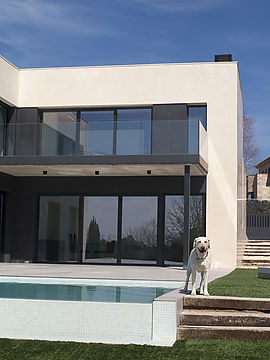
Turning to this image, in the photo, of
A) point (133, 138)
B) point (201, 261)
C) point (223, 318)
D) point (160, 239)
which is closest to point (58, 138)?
point (133, 138)

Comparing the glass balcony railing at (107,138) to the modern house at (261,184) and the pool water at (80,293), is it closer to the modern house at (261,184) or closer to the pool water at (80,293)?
the pool water at (80,293)

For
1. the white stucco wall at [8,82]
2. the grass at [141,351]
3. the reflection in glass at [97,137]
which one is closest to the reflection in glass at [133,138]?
Result: the reflection in glass at [97,137]

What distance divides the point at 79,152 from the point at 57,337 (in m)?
8.72

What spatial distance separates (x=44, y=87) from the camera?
17359 millimetres

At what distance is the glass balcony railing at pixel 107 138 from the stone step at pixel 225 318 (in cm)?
808

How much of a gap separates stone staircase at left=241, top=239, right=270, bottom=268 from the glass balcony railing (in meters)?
4.16

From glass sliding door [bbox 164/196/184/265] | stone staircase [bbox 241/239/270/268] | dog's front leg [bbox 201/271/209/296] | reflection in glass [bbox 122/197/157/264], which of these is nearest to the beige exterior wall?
stone staircase [bbox 241/239/270/268]

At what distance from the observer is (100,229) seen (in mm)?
16812

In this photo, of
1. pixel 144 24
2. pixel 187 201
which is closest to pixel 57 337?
pixel 187 201

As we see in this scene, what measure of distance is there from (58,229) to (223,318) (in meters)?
11.3

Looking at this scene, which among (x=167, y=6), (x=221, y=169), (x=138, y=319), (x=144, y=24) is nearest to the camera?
(x=138, y=319)

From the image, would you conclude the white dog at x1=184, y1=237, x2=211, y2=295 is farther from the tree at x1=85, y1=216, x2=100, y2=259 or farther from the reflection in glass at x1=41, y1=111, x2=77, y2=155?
the tree at x1=85, y1=216, x2=100, y2=259

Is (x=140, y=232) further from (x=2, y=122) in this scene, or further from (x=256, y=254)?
(x=2, y=122)

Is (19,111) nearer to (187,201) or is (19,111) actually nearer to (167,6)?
(187,201)
